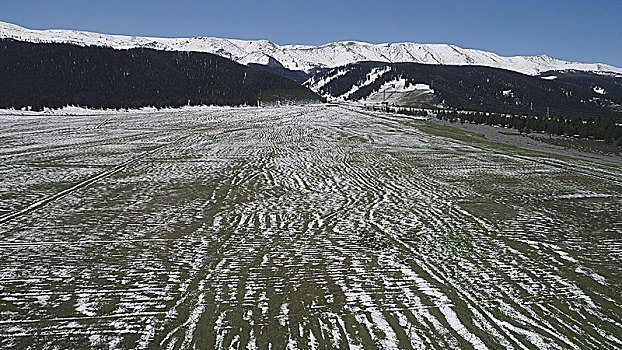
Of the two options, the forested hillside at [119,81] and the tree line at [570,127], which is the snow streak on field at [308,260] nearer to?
the tree line at [570,127]

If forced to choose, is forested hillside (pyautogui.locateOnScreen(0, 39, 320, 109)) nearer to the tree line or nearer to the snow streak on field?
the tree line

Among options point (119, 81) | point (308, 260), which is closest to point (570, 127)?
point (308, 260)

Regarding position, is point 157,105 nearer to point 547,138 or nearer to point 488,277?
point 547,138

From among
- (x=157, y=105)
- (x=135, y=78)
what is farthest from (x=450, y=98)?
(x=135, y=78)

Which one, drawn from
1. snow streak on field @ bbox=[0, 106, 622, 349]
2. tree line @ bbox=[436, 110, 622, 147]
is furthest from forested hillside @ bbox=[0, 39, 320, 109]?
snow streak on field @ bbox=[0, 106, 622, 349]

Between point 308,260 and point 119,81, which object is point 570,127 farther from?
point 119,81

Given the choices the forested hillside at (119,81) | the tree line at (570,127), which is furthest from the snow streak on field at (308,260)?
the forested hillside at (119,81)
